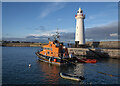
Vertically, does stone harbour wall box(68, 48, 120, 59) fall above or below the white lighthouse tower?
below

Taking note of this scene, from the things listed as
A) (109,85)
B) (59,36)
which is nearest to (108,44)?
(59,36)

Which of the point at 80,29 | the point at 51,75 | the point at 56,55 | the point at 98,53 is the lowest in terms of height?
the point at 51,75

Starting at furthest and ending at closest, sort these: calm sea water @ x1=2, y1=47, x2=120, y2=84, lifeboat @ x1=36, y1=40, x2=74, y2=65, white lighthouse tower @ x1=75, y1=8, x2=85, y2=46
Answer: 1. white lighthouse tower @ x1=75, y1=8, x2=85, y2=46
2. lifeboat @ x1=36, y1=40, x2=74, y2=65
3. calm sea water @ x1=2, y1=47, x2=120, y2=84

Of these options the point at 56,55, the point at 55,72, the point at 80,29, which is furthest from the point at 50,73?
the point at 80,29

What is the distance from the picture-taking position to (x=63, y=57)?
102 ft

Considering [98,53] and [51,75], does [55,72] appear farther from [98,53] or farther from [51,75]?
[98,53]

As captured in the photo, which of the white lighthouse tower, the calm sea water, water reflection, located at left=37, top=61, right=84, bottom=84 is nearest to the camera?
the calm sea water

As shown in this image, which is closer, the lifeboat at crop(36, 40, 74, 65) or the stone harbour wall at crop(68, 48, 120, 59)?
the lifeboat at crop(36, 40, 74, 65)

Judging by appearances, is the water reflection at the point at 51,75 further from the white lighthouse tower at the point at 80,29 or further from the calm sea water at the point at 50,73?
the white lighthouse tower at the point at 80,29

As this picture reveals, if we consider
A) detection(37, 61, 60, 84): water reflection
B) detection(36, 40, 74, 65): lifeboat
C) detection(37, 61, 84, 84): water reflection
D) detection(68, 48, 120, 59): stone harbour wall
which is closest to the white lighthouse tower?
detection(68, 48, 120, 59): stone harbour wall

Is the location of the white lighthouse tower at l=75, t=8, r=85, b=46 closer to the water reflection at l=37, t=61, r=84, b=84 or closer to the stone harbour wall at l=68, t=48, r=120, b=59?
the stone harbour wall at l=68, t=48, r=120, b=59

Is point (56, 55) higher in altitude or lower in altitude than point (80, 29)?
lower

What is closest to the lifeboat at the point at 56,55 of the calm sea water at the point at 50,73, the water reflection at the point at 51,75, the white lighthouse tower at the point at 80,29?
the calm sea water at the point at 50,73

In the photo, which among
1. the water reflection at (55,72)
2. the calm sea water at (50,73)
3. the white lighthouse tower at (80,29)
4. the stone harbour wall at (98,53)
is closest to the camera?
the calm sea water at (50,73)
